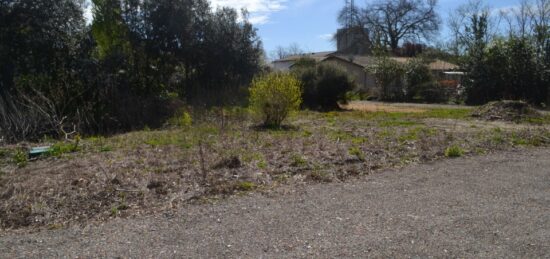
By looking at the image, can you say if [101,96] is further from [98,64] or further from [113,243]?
[113,243]

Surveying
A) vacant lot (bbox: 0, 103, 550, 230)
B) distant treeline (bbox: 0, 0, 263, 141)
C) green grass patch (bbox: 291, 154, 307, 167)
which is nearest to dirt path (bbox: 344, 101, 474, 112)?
distant treeline (bbox: 0, 0, 263, 141)

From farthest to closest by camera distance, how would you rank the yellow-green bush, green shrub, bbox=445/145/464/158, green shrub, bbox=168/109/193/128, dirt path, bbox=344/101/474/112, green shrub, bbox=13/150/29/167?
dirt path, bbox=344/101/474/112, the yellow-green bush, green shrub, bbox=168/109/193/128, green shrub, bbox=445/145/464/158, green shrub, bbox=13/150/29/167

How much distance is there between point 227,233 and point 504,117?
13825 mm

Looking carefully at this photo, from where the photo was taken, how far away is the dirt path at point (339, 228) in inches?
157

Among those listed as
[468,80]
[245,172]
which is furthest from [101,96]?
[468,80]

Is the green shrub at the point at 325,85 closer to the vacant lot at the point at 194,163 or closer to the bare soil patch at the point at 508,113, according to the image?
the bare soil patch at the point at 508,113

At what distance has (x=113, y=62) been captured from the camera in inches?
595

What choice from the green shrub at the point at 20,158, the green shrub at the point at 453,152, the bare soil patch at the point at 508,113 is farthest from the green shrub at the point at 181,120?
the bare soil patch at the point at 508,113

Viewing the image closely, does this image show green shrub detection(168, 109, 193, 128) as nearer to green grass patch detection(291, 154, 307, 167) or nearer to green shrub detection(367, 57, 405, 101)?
green grass patch detection(291, 154, 307, 167)

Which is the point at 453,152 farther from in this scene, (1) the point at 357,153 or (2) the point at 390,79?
(2) the point at 390,79

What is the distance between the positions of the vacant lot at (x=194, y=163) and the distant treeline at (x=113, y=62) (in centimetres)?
307

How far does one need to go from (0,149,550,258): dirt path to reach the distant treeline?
6.89 meters

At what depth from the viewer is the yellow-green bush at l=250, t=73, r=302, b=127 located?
40.3 ft

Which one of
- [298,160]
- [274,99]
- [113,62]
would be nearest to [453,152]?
[298,160]
